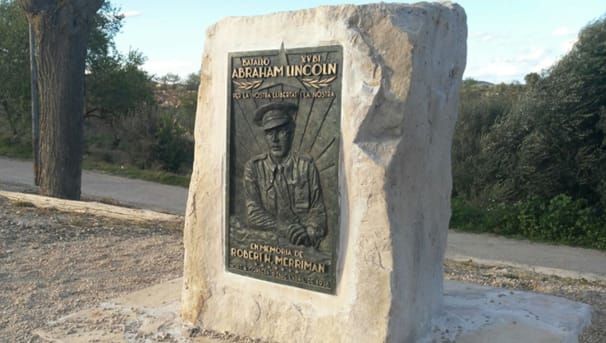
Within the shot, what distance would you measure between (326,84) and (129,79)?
18173mm

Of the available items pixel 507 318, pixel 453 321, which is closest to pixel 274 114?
pixel 453 321

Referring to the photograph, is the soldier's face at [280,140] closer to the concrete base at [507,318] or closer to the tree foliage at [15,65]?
the concrete base at [507,318]

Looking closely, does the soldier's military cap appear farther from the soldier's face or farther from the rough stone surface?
the rough stone surface

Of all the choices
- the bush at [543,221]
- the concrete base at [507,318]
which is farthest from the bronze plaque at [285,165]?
the bush at [543,221]

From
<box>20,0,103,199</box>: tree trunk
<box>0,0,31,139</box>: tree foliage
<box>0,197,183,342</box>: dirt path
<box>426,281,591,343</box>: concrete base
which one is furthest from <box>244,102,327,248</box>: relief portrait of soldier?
<box>0,0,31,139</box>: tree foliage

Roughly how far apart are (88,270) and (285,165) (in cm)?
340

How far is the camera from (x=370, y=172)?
11.3ft

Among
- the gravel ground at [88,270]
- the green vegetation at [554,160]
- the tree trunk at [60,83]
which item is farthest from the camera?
the green vegetation at [554,160]

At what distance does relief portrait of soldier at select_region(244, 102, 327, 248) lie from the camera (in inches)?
147

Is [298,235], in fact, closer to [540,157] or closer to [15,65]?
[540,157]

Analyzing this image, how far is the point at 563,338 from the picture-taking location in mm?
3855

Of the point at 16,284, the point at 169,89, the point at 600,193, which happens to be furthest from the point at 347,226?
the point at 169,89

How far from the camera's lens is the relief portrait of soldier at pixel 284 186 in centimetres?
372

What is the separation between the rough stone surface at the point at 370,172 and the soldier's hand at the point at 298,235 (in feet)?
0.83
